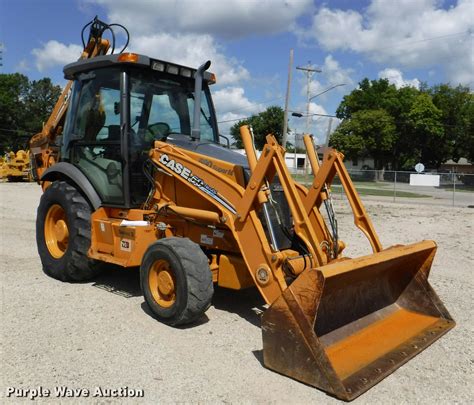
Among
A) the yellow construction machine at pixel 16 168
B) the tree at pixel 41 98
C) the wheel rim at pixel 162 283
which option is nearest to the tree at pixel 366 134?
the yellow construction machine at pixel 16 168

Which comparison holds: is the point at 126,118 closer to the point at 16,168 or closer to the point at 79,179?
the point at 79,179

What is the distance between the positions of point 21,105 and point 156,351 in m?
75.8

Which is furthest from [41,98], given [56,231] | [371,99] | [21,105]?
[56,231]

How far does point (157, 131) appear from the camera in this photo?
603cm

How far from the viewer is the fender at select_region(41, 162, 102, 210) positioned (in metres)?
6.12

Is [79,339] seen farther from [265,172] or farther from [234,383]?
[265,172]

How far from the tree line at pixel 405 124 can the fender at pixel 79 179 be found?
39.7m

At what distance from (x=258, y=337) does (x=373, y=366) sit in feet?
3.83

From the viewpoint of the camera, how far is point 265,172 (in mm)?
4613

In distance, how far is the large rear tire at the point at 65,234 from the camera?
603cm

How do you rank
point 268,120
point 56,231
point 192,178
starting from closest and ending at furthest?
point 192,178 → point 56,231 → point 268,120

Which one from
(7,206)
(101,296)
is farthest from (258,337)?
(7,206)

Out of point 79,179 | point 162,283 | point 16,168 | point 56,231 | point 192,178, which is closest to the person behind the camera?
point 162,283

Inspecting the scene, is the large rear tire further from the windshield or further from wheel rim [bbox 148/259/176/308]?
wheel rim [bbox 148/259/176/308]
